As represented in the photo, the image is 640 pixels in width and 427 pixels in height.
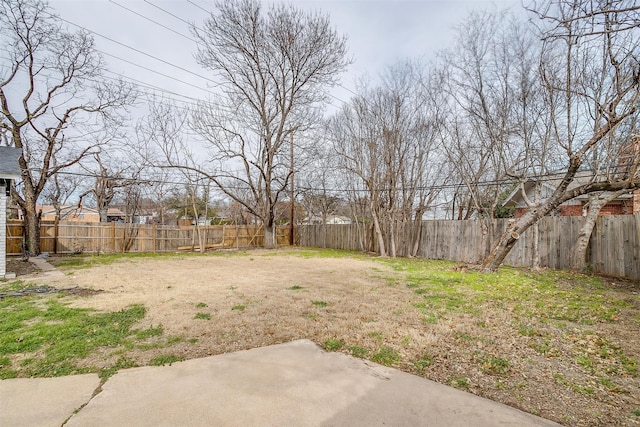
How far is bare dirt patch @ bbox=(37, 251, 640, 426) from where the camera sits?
230 centimetres

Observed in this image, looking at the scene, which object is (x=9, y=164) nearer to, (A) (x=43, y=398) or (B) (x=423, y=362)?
(A) (x=43, y=398)

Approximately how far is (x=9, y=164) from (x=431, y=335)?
961 cm

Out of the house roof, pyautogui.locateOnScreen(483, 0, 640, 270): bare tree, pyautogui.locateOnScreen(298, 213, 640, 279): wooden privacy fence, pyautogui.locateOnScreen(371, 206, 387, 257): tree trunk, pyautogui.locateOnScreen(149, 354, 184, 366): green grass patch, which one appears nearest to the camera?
pyautogui.locateOnScreen(149, 354, 184, 366): green grass patch

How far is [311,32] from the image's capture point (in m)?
13.3

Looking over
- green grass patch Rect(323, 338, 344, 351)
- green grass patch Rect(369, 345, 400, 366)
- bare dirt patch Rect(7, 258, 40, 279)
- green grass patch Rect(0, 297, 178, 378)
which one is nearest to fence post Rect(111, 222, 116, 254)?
bare dirt patch Rect(7, 258, 40, 279)

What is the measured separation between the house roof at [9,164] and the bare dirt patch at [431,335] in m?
2.89

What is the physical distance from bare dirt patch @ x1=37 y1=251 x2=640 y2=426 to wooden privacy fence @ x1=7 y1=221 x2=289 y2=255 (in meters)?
8.09

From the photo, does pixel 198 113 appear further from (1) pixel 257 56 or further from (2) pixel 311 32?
(2) pixel 311 32

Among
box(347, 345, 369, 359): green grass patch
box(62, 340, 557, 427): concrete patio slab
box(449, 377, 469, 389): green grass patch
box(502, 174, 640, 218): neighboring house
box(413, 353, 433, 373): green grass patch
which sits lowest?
box(413, 353, 433, 373): green grass patch

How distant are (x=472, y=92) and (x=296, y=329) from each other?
824cm

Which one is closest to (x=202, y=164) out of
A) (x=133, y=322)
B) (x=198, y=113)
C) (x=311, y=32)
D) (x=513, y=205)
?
(x=198, y=113)

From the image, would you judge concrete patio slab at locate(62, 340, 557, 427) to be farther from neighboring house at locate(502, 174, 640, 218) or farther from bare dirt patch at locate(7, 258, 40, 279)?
neighboring house at locate(502, 174, 640, 218)

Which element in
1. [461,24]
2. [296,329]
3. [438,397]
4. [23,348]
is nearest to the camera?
[438,397]

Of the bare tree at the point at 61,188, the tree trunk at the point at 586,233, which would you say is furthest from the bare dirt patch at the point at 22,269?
the tree trunk at the point at 586,233
